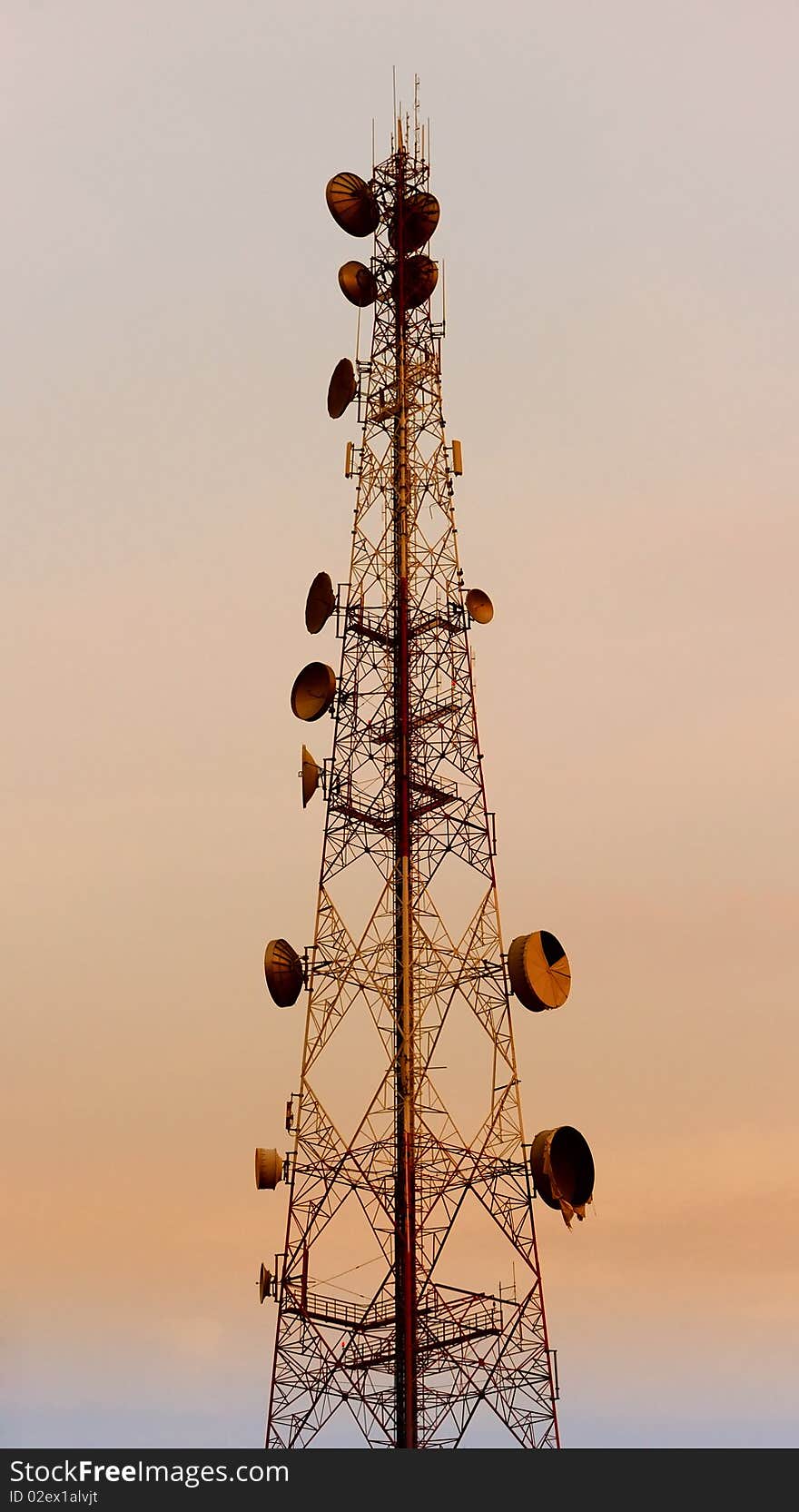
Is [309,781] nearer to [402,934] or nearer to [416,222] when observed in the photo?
[402,934]

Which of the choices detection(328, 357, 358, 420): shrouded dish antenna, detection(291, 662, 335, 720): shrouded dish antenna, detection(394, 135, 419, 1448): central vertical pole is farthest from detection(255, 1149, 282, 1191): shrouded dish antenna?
detection(328, 357, 358, 420): shrouded dish antenna

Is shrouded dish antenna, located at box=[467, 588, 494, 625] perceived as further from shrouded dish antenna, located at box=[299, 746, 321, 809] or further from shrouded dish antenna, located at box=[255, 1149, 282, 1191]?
shrouded dish antenna, located at box=[255, 1149, 282, 1191]

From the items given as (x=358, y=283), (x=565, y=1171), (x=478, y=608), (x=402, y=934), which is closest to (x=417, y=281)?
(x=358, y=283)

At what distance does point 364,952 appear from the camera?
179ft

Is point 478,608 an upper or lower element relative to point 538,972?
upper

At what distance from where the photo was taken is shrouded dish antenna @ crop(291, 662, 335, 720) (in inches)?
2275

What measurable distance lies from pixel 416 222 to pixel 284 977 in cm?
2722

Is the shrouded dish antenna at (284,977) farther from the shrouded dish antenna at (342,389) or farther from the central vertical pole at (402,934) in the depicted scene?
the shrouded dish antenna at (342,389)

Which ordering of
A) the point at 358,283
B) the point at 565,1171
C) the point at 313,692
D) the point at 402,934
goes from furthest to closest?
the point at 358,283 < the point at 313,692 < the point at 402,934 < the point at 565,1171

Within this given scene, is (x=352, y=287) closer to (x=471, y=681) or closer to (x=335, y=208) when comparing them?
(x=335, y=208)

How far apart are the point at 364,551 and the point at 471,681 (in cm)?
580

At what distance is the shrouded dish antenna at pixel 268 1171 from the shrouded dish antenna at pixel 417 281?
96.5 ft

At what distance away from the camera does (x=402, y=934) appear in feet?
178

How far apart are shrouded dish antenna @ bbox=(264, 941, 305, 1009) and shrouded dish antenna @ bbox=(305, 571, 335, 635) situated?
10.9 meters
